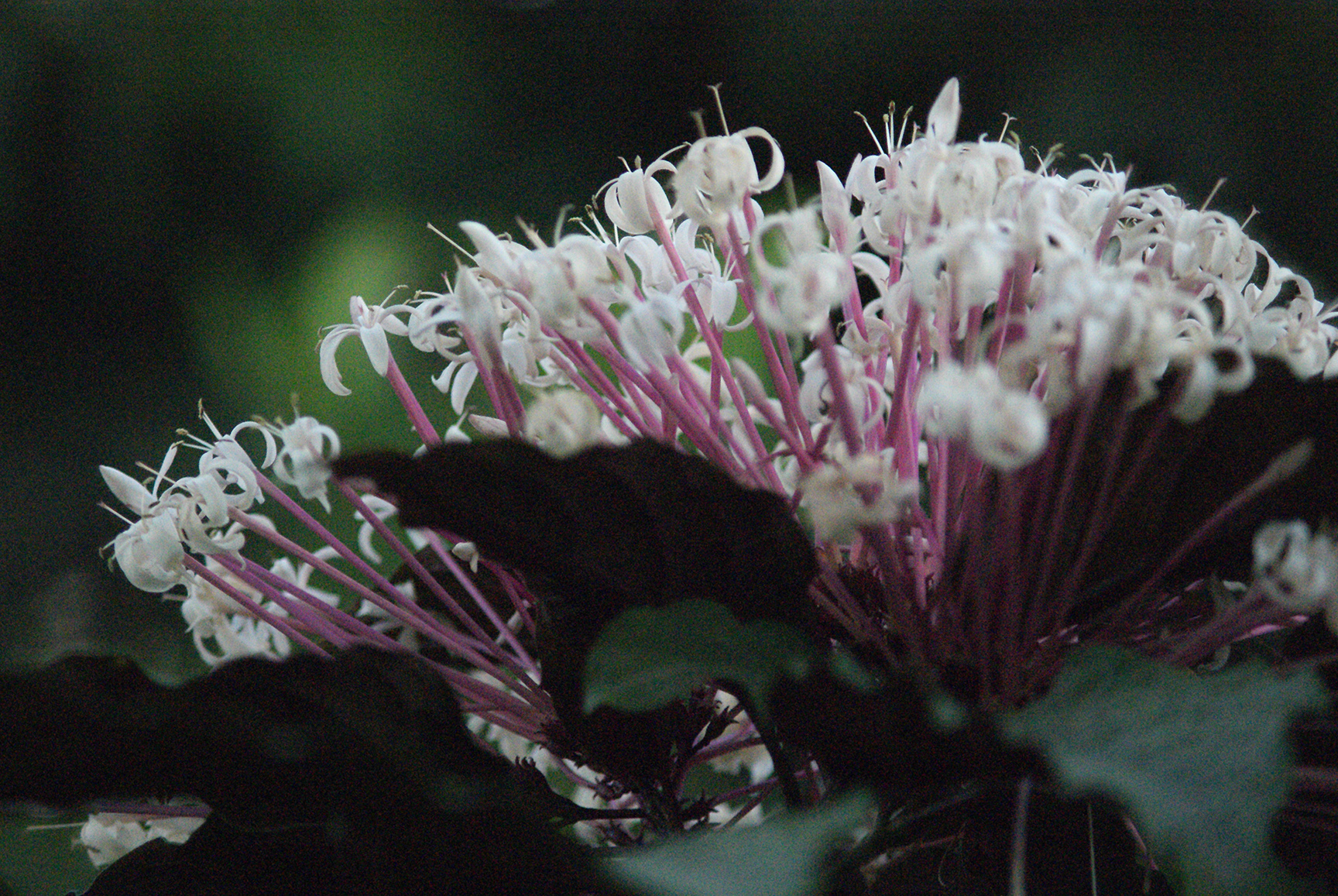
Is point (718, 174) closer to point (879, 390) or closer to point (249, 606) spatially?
point (879, 390)

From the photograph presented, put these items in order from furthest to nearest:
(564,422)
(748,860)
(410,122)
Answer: (410,122) < (564,422) < (748,860)

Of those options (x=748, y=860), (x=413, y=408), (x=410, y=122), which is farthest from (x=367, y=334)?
(x=410, y=122)

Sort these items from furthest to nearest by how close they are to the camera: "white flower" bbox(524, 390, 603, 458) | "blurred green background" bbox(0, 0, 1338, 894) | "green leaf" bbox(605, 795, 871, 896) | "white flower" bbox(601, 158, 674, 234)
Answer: "blurred green background" bbox(0, 0, 1338, 894) → "white flower" bbox(601, 158, 674, 234) → "white flower" bbox(524, 390, 603, 458) → "green leaf" bbox(605, 795, 871, 896)

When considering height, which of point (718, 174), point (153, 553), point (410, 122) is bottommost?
point (410, 122)

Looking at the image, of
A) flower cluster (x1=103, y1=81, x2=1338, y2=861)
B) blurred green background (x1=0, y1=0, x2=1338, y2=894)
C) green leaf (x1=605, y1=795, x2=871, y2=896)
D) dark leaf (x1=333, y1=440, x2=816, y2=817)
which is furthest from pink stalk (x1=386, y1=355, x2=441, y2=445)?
blurred green background (x1=0, y1=0, x2=1338, y2=894)

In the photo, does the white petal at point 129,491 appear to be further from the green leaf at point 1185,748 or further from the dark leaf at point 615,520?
the green leaf at point 1185,748

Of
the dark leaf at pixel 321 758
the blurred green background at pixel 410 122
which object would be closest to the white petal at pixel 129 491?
the dark leaf at pixel 321 758

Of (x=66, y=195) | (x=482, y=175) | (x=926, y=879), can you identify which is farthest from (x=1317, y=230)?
(x=66, y=195)

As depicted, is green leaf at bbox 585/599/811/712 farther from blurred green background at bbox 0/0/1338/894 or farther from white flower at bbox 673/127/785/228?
blurred green background at bbox 0/0/1338/894
